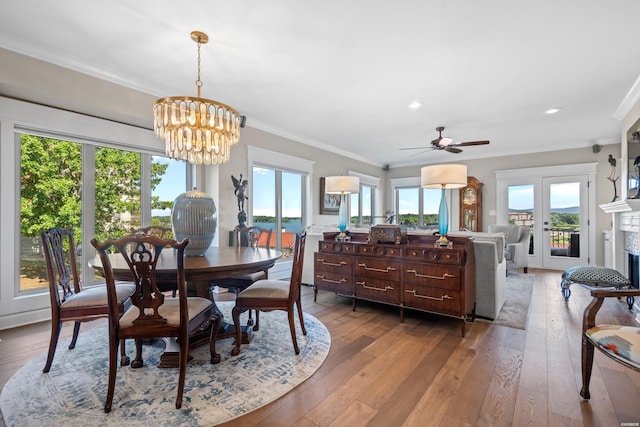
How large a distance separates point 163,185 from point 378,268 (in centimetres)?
296

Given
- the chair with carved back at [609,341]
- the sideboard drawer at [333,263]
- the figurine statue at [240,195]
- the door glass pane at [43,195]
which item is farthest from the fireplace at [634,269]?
the door glass pane at [43,195]

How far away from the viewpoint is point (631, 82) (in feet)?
10.4

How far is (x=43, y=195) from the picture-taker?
121 inches

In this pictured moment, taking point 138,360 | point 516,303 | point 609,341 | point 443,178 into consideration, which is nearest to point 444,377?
point 609,341

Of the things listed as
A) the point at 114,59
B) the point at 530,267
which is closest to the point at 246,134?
the point at 114,59

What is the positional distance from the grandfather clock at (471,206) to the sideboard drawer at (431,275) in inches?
182

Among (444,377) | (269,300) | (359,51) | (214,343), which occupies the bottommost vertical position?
(444,377)

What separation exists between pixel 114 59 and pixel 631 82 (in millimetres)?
5243

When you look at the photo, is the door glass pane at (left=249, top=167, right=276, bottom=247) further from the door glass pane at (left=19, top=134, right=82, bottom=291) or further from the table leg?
the table leg

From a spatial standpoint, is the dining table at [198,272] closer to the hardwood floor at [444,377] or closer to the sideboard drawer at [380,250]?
the hardwood floor at [444,377]

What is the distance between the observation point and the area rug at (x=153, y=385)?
1.56 m

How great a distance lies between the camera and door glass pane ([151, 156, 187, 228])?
3852mm

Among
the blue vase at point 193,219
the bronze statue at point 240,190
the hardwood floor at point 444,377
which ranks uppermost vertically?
the bronze statue at point 240,190

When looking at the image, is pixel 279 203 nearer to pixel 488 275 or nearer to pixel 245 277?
pixel 245 277
